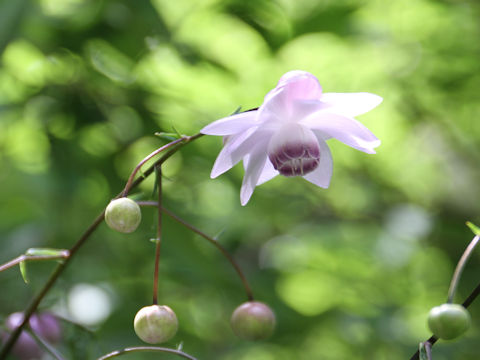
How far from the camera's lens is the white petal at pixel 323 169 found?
78 cm

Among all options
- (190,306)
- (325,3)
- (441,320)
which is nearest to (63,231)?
(190,306)

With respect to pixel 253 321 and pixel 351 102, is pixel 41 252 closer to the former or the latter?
pixel 253 321

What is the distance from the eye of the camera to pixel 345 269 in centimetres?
196

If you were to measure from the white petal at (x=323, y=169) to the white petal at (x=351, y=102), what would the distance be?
0.35 feet

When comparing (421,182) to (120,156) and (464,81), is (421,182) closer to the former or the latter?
(464,81)

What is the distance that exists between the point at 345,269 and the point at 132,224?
1.45 m

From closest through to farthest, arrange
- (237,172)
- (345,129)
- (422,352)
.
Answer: (422,352) < (345,129) < (237,172)

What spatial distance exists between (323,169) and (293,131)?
0.08 meters

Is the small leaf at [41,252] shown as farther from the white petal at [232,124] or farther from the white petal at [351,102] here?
the white petal at [351,102]

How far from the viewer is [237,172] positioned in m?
1.65

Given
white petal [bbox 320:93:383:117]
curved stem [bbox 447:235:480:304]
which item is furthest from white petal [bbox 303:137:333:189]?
curved stem [bbox 447:235:480:304]

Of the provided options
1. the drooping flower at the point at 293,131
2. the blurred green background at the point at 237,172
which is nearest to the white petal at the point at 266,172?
the drooping flower at the point at 293,131

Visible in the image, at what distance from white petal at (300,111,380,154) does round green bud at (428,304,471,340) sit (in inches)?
7.4

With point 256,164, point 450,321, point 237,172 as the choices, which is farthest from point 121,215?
point 237,172
